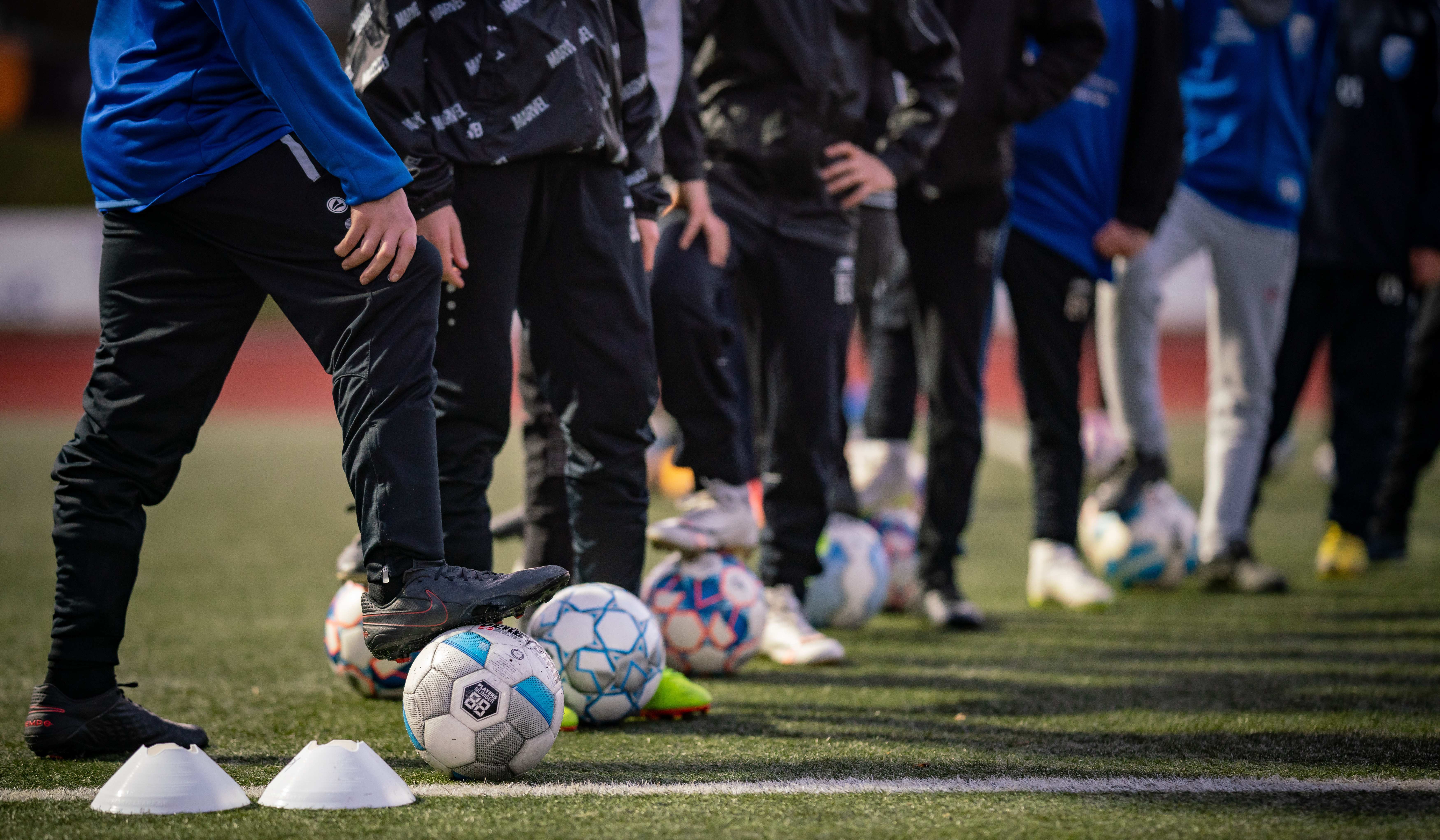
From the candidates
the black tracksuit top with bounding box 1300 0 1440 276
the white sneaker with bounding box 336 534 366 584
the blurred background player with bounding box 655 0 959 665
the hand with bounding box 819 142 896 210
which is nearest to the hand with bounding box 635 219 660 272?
the blurred background player with bounding box 655 0 959 665

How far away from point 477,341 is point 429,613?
76 cm

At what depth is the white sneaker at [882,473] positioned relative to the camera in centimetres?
542

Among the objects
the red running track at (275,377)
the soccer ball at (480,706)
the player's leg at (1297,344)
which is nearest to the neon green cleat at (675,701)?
the soccer ball at (480,706)

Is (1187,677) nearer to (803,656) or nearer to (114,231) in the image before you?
(803,656)

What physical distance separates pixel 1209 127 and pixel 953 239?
5.12 ft

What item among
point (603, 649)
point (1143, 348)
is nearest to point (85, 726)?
point (603, 649)

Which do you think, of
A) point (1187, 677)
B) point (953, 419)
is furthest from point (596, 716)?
point (953, 419)

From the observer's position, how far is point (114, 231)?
2.62 metres

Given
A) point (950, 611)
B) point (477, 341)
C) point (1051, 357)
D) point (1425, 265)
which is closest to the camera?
point (477, 341)

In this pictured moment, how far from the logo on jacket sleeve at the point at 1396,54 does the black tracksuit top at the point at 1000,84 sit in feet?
6.43

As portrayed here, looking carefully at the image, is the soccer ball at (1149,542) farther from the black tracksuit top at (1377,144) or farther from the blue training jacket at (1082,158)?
the black tracksuit top at (1377,144)

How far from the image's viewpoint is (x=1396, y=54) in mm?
5898

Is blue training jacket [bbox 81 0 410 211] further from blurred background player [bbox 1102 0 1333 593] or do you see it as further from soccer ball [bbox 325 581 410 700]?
blurred background player [bbox 1102 0 1333 593]

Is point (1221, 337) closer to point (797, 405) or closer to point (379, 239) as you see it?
point (797, 405)
